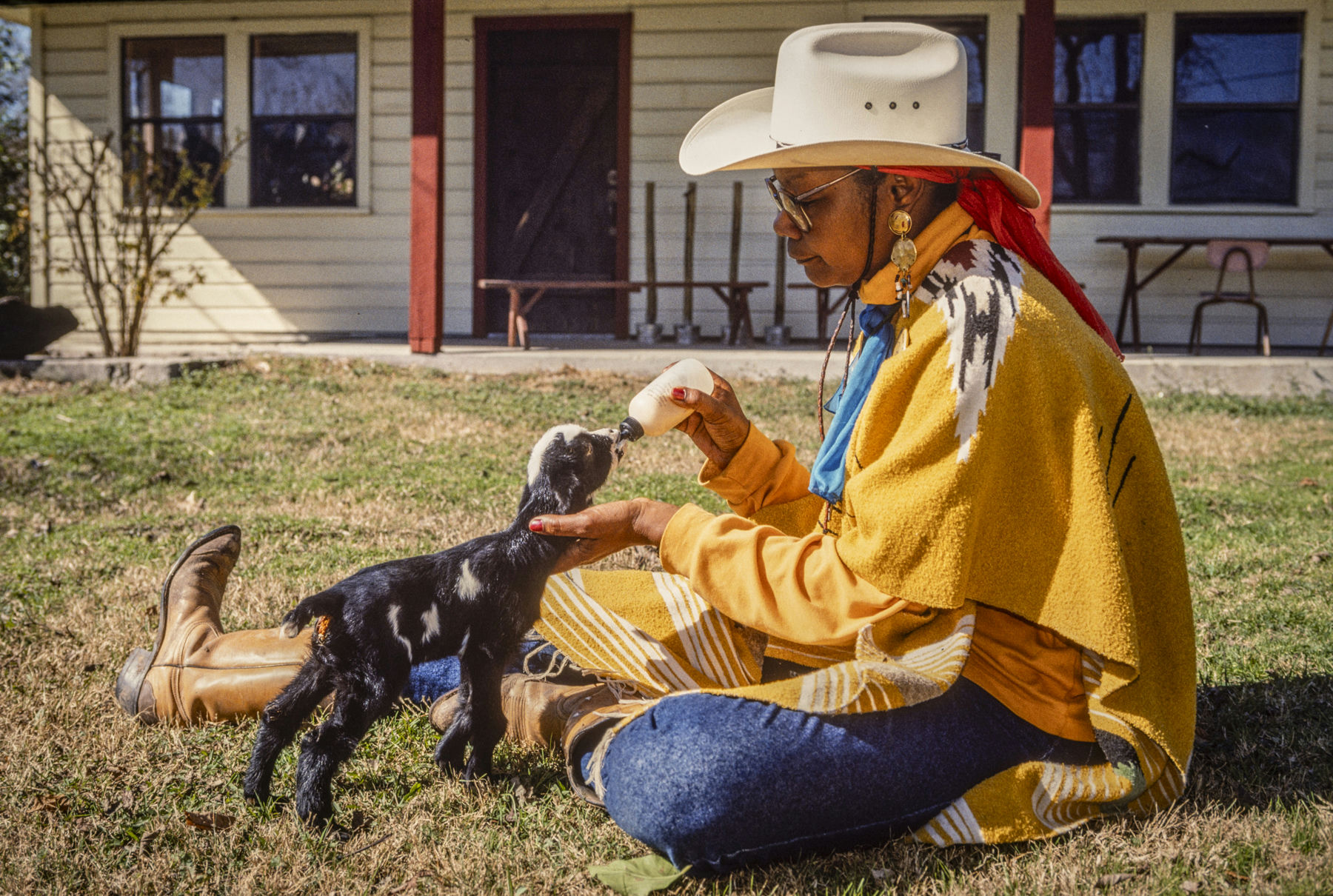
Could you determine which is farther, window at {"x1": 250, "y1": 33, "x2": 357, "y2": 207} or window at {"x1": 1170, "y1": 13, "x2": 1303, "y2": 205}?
window at {"x1": 250, "y1": 33, "x2": 357, "y2": 207}

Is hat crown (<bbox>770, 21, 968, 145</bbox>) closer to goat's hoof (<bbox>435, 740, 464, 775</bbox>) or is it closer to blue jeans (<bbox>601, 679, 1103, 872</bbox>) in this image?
blue jeans (<bbox>601, 679, 1103, 872</bbox>)

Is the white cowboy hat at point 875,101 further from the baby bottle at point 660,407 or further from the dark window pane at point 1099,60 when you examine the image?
the dark window pane at point 1099,60

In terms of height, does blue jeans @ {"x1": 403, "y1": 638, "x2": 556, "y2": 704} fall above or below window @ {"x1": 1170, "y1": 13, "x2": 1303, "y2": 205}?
below

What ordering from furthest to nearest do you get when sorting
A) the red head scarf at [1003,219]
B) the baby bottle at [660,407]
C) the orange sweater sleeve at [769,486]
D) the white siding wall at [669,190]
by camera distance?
the white siding wall at [669,190]
the orange sweater sleeve at [769,486]
the baby bottle at [660,407]
the red head scarf at [1003,219]

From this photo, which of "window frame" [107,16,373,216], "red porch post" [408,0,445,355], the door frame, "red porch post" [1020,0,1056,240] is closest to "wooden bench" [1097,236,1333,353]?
"red porch post" [1020,0,1056,240]

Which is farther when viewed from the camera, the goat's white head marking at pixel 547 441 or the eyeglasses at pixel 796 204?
the goat's white head marking at pixel 547 441

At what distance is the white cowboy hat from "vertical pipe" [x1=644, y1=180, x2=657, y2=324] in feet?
27.4

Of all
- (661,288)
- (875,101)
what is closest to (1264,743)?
(875,101)

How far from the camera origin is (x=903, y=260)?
2.24 metres

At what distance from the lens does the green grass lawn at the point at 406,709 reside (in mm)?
2354

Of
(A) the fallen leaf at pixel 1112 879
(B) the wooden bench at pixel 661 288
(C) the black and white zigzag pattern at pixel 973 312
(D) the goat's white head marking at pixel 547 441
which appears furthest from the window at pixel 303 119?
(A) the fallen leaf at pixel 1112 879

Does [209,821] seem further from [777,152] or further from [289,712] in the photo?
[777,152]

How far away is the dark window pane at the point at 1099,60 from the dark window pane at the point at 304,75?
682 centimetres

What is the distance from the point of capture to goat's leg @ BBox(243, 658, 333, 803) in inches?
95.0
